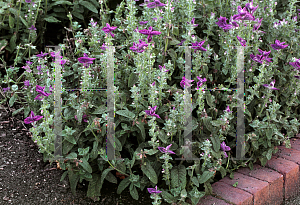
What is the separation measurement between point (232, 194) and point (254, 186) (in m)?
0.19

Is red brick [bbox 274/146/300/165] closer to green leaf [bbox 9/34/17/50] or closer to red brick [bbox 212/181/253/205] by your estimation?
red brick [bbox 212/181/253/205]

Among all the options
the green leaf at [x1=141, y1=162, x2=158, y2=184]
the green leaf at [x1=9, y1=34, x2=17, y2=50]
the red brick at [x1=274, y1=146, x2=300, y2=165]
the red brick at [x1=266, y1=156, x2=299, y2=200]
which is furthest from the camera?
the green leaf at [x1=9, y1=34, x2=17, y2=50]

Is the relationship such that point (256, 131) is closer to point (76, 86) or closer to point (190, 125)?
point (190, 125)

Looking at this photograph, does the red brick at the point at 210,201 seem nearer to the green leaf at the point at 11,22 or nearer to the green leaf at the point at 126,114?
the green leaf at the point at 126,114

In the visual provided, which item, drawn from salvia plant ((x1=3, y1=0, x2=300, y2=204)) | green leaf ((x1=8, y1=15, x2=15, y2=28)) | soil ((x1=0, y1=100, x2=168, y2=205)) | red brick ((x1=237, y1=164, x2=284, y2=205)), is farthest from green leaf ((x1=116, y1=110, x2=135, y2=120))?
green leaf ((x1=8, y1=15, x2=15, y2=28))

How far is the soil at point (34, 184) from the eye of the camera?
1.97 m

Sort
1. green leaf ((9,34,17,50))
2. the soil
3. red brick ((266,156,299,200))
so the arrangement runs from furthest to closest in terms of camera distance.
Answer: green leaf ((9,34,17,50)) < red brick ((266,156,299,200)) < the soil

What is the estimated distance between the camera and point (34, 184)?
205 cm

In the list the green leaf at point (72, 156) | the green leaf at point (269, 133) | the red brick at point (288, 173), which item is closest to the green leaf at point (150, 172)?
the green leaf at point (72, 156)

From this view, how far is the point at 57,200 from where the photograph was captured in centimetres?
197

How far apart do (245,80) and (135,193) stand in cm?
111

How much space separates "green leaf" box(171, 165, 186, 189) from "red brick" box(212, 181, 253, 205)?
0.86ft

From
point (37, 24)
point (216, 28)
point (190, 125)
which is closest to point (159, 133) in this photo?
point (190, 125)

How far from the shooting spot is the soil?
1.97m
